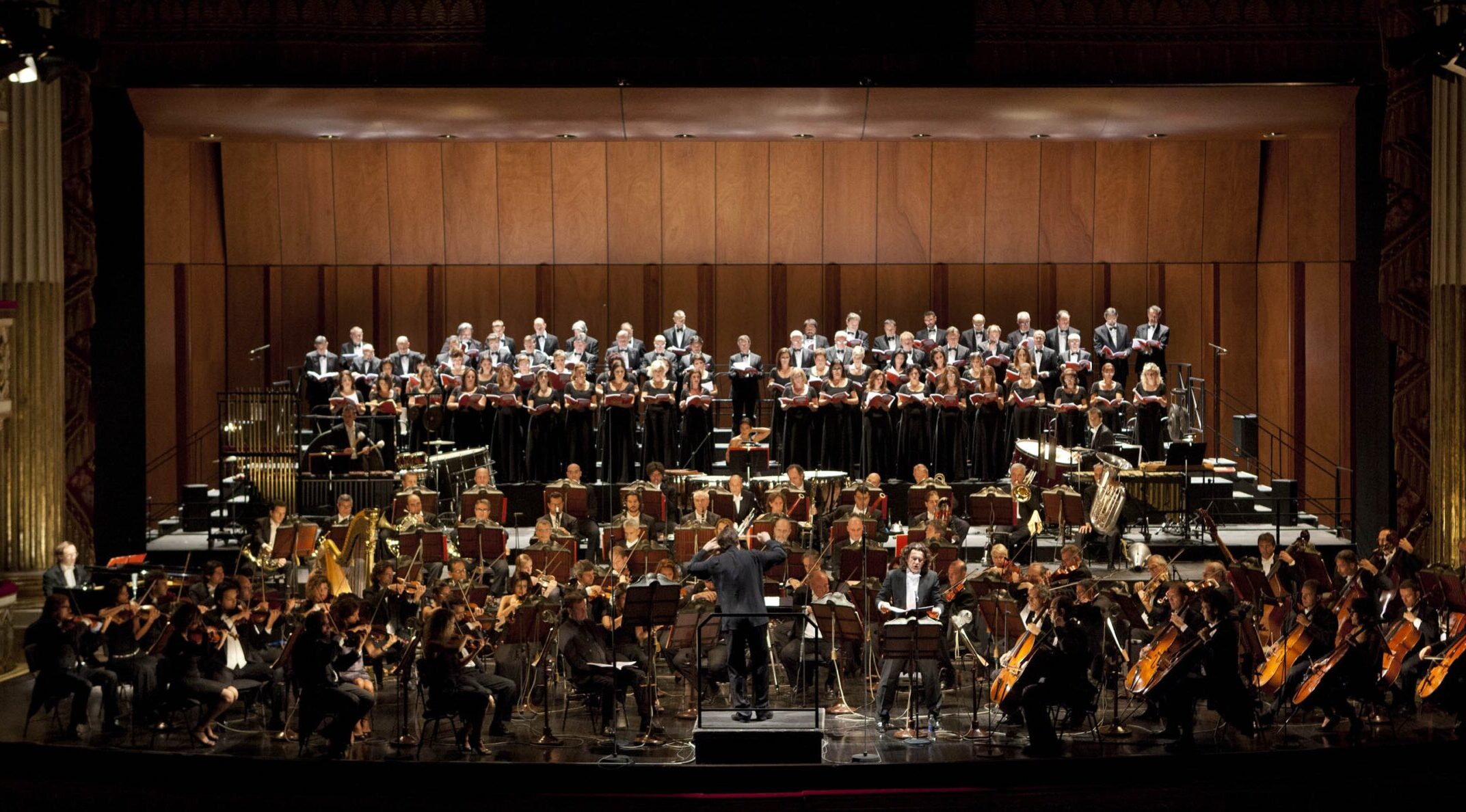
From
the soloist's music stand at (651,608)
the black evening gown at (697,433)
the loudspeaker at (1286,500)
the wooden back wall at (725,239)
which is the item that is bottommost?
the soloist's music stand at (651,608)

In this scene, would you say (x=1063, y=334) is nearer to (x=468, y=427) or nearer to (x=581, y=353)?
(x=581, y=353)

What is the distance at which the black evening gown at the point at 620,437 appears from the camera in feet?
50.2

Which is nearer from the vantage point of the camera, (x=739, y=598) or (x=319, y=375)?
(x=739, y=598)

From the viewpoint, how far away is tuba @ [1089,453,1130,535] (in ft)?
44.2

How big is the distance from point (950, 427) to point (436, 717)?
734 cm

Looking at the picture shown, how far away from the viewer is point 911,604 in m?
10.1

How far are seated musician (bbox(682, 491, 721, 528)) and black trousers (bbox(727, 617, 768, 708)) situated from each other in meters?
2.66

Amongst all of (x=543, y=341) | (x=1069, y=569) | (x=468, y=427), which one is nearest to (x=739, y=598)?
(x=1069, y=569)

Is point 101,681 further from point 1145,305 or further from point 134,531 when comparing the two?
point 1145,305

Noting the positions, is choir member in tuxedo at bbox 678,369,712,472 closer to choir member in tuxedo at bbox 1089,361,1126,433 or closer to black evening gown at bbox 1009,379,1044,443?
black evening gown at bbox 1009,379,1044,443

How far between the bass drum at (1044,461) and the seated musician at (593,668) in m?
5.22

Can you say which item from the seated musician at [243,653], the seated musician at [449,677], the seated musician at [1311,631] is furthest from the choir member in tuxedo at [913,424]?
the seated musician at [243,653]

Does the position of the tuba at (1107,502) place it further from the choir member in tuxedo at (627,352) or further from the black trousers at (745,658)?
the choir member in tuxedo at (627,352)

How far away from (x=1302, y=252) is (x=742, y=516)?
345 inches
